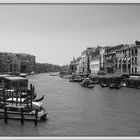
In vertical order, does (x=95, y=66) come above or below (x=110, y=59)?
below

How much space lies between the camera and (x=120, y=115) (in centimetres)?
1019

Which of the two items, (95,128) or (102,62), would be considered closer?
(95,128)

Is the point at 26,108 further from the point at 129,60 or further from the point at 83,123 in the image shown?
the point at 129,60

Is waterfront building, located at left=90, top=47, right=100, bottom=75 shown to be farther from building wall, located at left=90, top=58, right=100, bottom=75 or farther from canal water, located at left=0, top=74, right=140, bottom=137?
canal water, located at left=0, top=74, right=140, bottom=137

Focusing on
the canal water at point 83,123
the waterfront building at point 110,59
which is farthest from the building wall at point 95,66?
the canal water at point 83,123

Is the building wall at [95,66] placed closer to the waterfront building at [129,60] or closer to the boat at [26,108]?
the waterfront building at [129,60]

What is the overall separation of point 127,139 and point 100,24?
8.85 ft

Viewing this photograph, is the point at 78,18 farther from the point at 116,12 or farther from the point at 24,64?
the point at 24,64

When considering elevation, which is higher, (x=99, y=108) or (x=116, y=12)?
(x=116, y=12)

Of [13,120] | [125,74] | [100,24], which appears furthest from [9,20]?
[125,74]

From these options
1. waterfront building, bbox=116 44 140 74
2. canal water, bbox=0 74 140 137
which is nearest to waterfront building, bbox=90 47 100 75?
waterfront building, bbox=116 44 140 74

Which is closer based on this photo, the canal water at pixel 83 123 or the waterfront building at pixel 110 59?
the canal water at pixel 83 123

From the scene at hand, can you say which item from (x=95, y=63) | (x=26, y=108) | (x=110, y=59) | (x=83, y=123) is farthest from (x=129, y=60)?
(x=83, y=123)

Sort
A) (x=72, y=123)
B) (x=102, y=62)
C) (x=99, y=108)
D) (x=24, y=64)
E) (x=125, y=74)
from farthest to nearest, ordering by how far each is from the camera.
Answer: (x=24, y=64), (x=102, y=62), (x=125, y=74), (x=99, y=108), (x=72, y=123)
